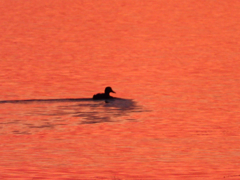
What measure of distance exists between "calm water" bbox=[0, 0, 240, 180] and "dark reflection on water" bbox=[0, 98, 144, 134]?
0.03 m

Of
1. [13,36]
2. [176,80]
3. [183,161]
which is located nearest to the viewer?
[183,161]

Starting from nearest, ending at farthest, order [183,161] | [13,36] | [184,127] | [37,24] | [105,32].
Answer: [183,161], [184,127], [13,36], [105,32], [37,24]

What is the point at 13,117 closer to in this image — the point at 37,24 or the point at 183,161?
the point at 183,161

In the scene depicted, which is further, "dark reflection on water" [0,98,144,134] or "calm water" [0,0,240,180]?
"dark reflection on water" [0,98,144,134]

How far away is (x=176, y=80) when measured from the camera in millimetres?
36562

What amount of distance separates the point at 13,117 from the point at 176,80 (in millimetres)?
15857

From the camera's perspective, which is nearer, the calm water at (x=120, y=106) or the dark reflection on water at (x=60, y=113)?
the calm water at (x=120, y=106)

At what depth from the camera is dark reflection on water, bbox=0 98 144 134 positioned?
2055 centimetres

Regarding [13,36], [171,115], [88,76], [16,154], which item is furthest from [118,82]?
[13,36]

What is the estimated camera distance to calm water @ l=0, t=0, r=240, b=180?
15.0m

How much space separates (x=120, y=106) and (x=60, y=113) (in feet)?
10.6

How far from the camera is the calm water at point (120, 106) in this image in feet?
49.3

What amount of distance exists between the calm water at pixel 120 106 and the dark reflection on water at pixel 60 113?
0.03 metres

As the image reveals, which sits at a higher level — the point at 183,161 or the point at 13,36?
the point at 13,36
